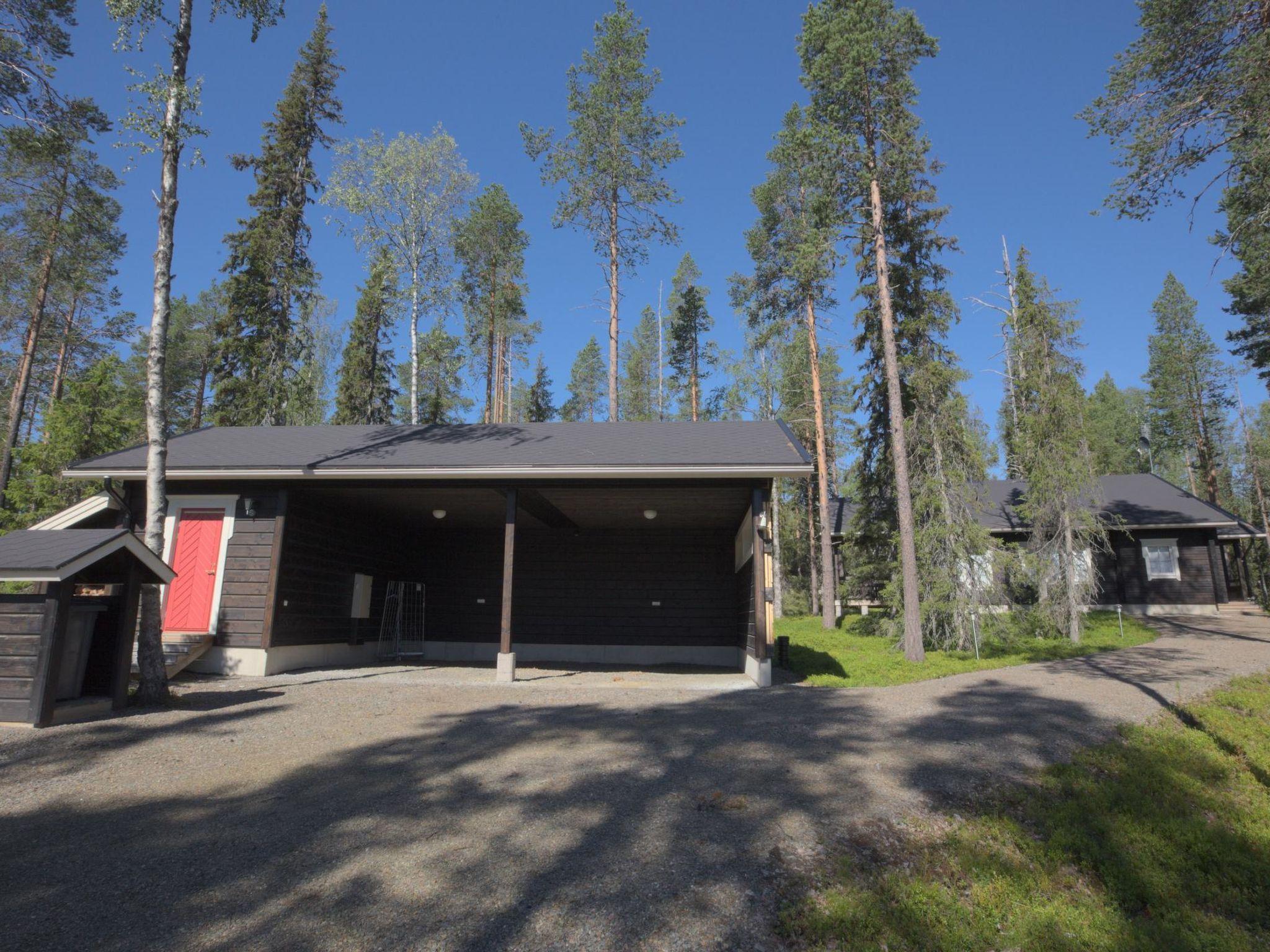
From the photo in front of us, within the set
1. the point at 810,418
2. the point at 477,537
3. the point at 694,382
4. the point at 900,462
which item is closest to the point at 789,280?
the point at 810,418

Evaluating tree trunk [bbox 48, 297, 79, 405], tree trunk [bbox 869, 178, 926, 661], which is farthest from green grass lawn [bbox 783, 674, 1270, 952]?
tree trunk [bbox 48, 297, 79, 405]

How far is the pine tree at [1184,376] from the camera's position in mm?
34875

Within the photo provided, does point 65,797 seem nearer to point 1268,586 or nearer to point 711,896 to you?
point 711,896

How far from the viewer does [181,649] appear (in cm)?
1063

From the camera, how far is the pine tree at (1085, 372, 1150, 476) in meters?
41.0

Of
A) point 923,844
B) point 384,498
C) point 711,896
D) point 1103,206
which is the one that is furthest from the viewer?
point 384,498

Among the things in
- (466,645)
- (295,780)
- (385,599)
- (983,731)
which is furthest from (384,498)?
(983,731)

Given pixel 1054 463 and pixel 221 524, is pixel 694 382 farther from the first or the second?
pixel 221 524

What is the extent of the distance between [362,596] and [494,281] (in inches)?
615

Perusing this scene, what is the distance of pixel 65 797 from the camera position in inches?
187

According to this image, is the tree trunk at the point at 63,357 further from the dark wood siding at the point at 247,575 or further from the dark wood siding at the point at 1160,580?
the dark wood siding at the point at 1160,580

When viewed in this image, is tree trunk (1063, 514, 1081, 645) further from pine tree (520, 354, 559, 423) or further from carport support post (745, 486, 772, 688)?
pine tree (520, 354, 559, 423)

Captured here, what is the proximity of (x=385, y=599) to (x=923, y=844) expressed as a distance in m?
13.1

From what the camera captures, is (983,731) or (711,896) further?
(983,731)
